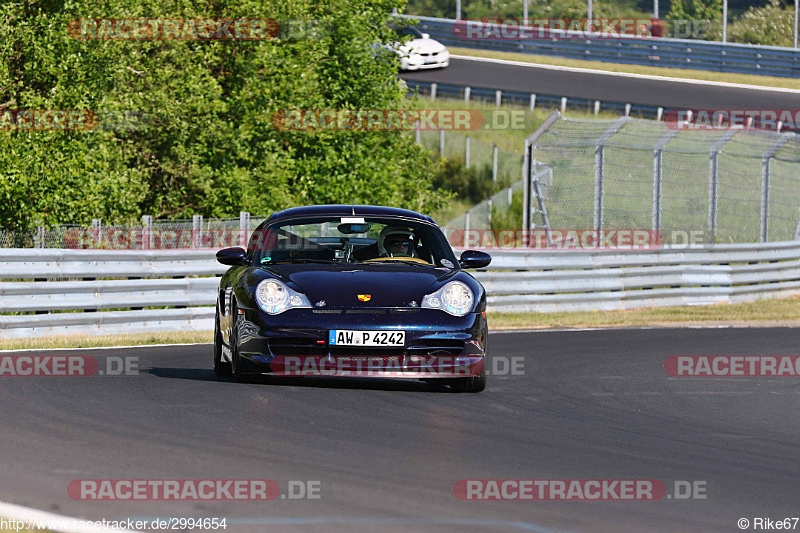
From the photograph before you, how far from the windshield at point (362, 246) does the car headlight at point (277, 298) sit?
716 millimetres

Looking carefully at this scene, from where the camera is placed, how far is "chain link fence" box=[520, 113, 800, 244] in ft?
70.7

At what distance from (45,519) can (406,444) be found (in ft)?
7.89

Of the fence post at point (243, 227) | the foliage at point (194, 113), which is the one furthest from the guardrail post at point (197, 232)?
the foliage at point (194, 113)

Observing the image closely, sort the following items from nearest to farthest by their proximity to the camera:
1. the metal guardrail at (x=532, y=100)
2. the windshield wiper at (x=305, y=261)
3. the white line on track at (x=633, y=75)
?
1. the windshield wiper at (x=305, y=261)
2. the metal guardrail at (x=532, y=100)
3. the white line on track at (x=633, y=75)

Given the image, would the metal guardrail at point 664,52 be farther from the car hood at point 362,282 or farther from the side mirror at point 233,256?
the car hood at point 362,282

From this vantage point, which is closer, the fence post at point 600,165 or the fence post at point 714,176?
the fence post at point 600,165

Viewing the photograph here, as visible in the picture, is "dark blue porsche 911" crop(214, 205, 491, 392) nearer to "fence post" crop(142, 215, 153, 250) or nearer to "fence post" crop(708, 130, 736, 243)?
"fence post" crop(142, 215, 153, 250)

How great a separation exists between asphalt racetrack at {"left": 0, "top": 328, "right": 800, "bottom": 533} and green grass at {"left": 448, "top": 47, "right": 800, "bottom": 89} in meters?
32.0

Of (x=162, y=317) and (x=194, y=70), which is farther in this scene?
(x=194, y=70)

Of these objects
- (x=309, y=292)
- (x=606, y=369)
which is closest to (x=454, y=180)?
(x=606, y=369)

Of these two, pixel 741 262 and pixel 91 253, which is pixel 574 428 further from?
pixel 741 262

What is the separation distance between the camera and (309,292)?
355 inches

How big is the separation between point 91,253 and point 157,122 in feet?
32.6

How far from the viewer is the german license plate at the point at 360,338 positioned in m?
8.78
